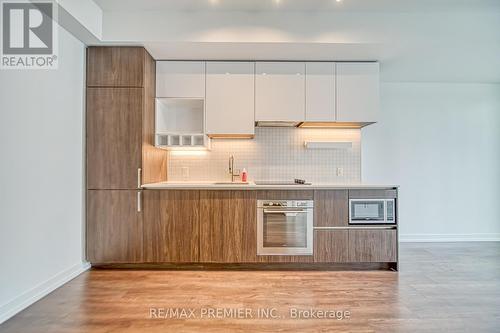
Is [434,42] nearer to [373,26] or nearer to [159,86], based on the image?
[373,26]

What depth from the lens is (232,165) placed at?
400 cm

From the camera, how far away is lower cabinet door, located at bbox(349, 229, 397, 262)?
10.6 ft

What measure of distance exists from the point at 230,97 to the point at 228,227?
157 centimetres

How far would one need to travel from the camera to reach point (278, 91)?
3.58m

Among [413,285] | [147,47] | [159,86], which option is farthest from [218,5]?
[413,285]

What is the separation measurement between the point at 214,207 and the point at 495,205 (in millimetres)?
4472

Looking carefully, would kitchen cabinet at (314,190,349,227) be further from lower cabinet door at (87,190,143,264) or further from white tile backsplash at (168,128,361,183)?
lower cabinet door at (87,190,143,264)

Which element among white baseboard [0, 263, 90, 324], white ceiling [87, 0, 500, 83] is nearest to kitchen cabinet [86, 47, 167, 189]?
white ceiling [87, 0, 500, 83]

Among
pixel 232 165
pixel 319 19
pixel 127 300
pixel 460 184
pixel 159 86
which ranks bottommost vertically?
pixel 127 300

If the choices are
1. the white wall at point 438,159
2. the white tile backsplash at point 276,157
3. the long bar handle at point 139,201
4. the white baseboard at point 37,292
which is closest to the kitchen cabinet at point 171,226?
the long bar handle at point 139,201

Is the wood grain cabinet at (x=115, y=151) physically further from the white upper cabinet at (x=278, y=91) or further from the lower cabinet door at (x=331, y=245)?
the lower cabinet door at (x=331, y=245)

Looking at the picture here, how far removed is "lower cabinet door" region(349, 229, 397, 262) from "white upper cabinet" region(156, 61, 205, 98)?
246cm

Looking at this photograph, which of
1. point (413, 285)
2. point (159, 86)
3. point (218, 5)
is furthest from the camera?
point (159, 86)

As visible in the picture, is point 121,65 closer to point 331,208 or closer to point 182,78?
point 182,78
